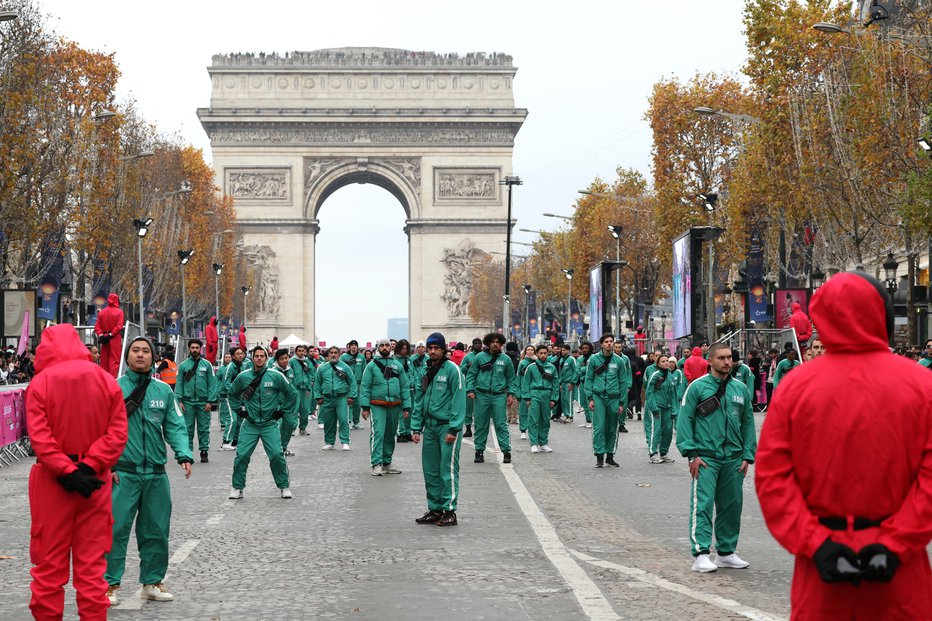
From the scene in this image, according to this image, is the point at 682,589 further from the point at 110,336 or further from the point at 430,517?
the point at 110,336

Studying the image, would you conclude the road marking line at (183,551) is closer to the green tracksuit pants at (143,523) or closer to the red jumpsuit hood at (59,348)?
the green tracksuit pants at (143,523)

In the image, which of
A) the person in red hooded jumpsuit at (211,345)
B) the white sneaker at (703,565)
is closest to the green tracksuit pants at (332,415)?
the person in red hooded jumpsuit at (211,345)

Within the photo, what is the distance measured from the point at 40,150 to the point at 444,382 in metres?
26.9

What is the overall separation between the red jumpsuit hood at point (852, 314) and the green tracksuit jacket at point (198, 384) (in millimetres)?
18123

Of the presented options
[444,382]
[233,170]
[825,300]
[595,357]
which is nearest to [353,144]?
[233,170]

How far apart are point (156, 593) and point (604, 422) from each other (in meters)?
12.2

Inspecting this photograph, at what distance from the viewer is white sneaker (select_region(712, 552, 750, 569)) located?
34.8 ft

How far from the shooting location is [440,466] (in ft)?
44.2

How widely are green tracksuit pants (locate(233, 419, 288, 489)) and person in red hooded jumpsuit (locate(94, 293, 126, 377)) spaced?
4.95m

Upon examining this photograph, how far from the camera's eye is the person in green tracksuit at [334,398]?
83.4ft

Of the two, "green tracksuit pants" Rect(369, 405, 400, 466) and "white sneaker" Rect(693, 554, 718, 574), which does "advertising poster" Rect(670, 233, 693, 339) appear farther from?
"white sneaker" Rect(693, 554, 718, 574)

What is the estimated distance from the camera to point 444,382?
45.0ft

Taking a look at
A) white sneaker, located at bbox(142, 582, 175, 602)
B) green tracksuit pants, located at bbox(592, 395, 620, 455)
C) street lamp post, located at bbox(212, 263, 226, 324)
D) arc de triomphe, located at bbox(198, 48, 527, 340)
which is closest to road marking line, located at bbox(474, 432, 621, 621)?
white sneaker, located at bbox(142, 582, 175, 602)

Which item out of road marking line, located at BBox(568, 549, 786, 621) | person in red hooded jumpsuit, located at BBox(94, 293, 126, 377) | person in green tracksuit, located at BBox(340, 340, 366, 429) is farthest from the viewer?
person in green tracksuit, located at BBox(340, 340, 366, 429)
